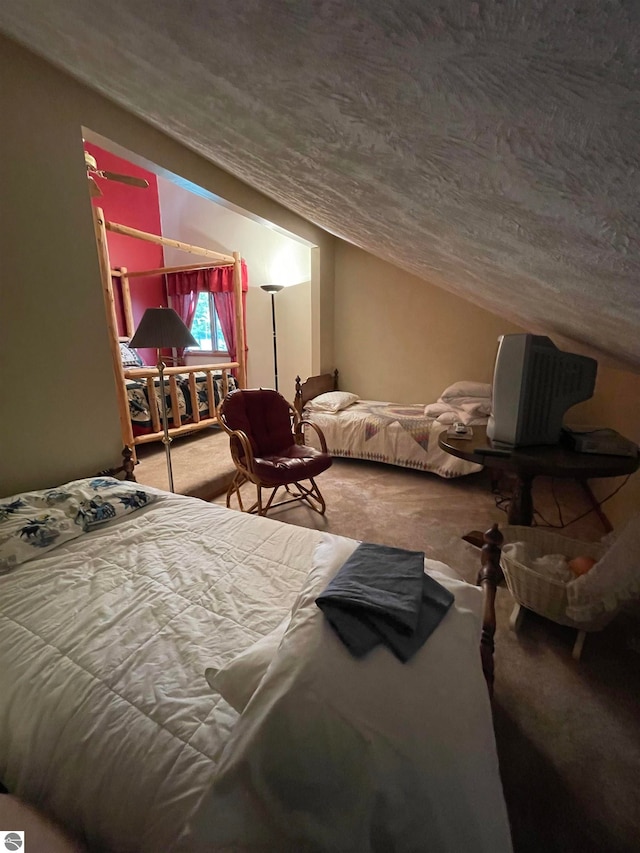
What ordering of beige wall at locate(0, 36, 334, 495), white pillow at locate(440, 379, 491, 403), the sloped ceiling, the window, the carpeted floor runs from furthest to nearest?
the window, white pillow at locate(440, 379, 491, 403), beige wall at locate(0, 36, 334, 495), the carpeted floor, the sloped ceiling

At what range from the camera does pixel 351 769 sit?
0.58m

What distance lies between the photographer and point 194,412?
3.86 metres

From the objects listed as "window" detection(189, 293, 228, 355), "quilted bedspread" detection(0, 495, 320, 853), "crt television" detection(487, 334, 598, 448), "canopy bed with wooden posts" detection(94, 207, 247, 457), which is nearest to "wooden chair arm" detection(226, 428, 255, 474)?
"canopy bed with wooden posts" detection(94, 207, 247, 457)

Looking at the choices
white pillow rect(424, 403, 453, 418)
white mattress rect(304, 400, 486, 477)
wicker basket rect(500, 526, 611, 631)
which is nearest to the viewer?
wicker basket rect(500, 526, 611, 631)

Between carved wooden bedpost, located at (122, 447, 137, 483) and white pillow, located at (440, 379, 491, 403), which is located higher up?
white pillow, located at (440, 379, 491, 403)

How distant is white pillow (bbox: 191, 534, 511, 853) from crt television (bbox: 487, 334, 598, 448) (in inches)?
55.2

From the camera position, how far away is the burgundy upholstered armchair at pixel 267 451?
2.56 m

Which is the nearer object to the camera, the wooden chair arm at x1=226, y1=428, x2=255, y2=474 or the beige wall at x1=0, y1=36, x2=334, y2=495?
the beige wall at x1=0, y1=36, x2=334, y2=495

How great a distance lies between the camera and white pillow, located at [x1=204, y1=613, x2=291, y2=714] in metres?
0.72

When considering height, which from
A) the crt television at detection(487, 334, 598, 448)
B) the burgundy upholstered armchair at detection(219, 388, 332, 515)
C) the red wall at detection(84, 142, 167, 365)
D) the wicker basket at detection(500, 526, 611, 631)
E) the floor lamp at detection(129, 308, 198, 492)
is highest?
the red wall at detection(84, 142, 167, 365)

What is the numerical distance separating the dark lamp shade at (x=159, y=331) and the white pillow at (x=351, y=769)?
202 centimetres

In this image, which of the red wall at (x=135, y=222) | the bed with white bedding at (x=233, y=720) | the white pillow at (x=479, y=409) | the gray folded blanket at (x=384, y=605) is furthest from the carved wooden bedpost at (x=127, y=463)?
the red wall at (x=135, y=222)

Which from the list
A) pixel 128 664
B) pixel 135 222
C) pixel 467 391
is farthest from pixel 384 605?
pixel 135 222

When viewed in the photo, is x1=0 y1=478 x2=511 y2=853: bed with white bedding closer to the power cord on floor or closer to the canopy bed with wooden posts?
the power cord on floor
